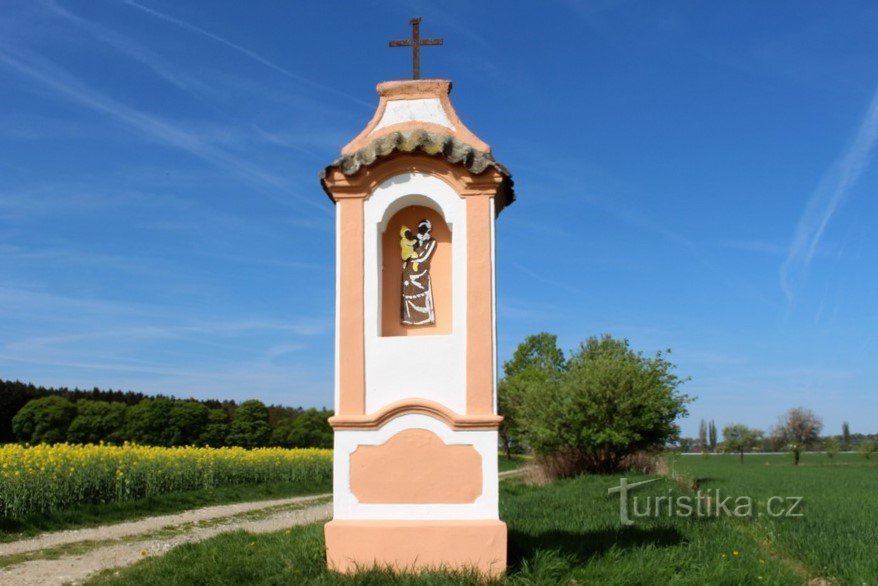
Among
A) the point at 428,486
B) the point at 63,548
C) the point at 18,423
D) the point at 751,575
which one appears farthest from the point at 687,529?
the point at 18,423

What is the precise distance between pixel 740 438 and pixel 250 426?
6582 cm

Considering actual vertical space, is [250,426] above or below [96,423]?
below

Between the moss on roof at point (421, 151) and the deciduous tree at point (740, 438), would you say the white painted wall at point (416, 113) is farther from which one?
the deciduous tree at point (740, 438)

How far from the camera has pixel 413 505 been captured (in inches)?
299

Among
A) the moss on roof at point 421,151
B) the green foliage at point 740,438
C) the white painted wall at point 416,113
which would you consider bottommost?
the green foliage at point 740,438

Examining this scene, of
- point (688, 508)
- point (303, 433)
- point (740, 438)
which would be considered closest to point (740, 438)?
point (740, 438)

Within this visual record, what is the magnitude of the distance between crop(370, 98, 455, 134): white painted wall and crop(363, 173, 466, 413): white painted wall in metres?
0.72

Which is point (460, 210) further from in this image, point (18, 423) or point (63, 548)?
point (18, 423)

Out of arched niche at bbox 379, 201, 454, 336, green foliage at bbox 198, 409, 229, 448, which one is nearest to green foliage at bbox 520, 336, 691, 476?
arched niche at bbox 379, 201, 454, 336

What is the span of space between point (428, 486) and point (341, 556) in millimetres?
1051

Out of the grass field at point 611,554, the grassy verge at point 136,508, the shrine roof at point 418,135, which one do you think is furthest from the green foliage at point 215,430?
the shrine roof at point 418,135

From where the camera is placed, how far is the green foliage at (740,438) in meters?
87.6

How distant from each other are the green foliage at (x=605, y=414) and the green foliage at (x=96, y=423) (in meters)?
20.1

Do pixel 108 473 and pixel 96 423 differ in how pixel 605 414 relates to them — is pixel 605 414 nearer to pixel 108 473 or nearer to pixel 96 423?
pixel 108 473
